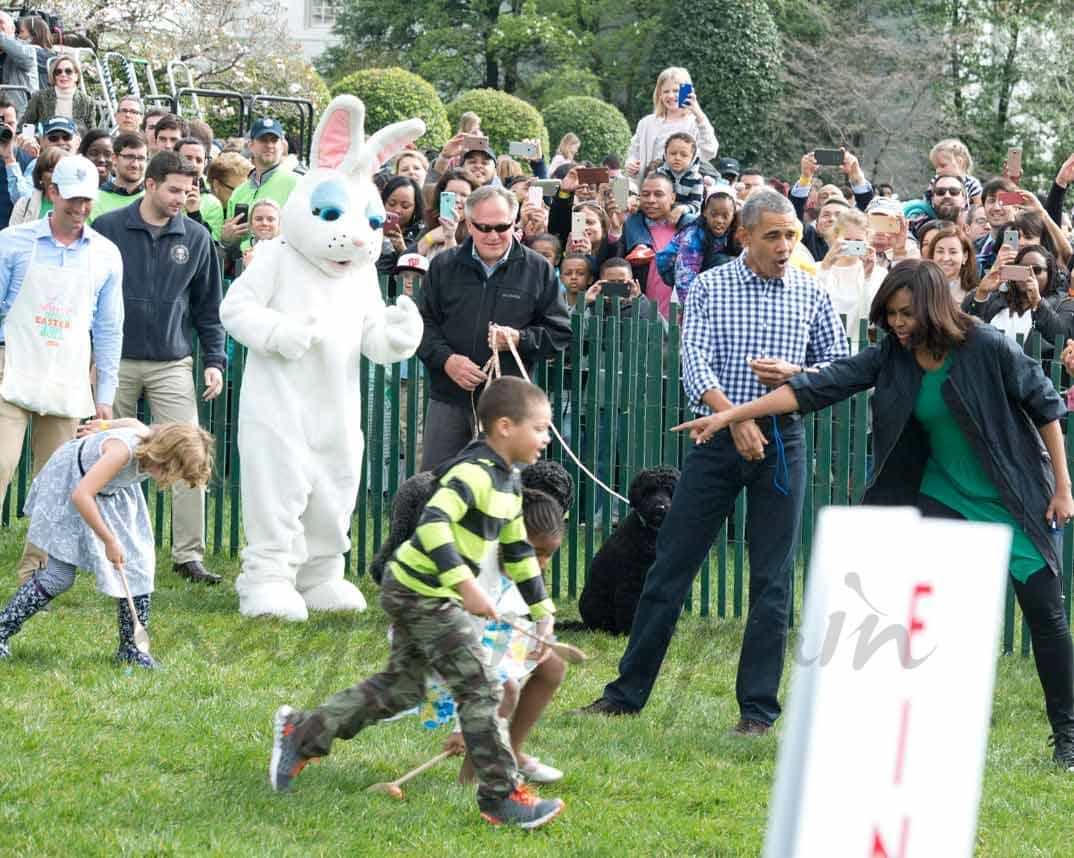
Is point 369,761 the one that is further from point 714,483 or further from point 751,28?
point 751,28

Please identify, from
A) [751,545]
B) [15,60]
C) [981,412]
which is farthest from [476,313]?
[15,60]

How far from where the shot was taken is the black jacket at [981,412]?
630 cm

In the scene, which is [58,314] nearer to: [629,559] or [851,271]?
[629,559]

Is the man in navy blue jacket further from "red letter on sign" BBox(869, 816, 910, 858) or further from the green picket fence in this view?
"red letter on sign" BBox(869, 816, 910, 858)

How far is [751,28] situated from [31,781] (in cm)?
2661

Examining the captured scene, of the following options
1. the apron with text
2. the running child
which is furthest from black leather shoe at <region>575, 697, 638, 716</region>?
the apron with text

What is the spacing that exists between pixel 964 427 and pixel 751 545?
1043mm

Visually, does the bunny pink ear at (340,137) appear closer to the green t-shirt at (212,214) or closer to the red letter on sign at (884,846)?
the green t-shirt at (212,214)

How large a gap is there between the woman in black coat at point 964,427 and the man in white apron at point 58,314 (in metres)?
3.51

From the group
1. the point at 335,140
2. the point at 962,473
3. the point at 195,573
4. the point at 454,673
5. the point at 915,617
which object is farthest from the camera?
the point at 195,573

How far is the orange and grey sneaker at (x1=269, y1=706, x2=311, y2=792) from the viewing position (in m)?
5.88

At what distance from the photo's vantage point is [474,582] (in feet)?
17.9

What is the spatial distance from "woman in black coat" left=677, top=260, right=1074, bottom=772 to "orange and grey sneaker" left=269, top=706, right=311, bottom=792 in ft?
6.22

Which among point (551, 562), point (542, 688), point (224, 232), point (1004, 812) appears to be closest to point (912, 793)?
point (542, 688)
